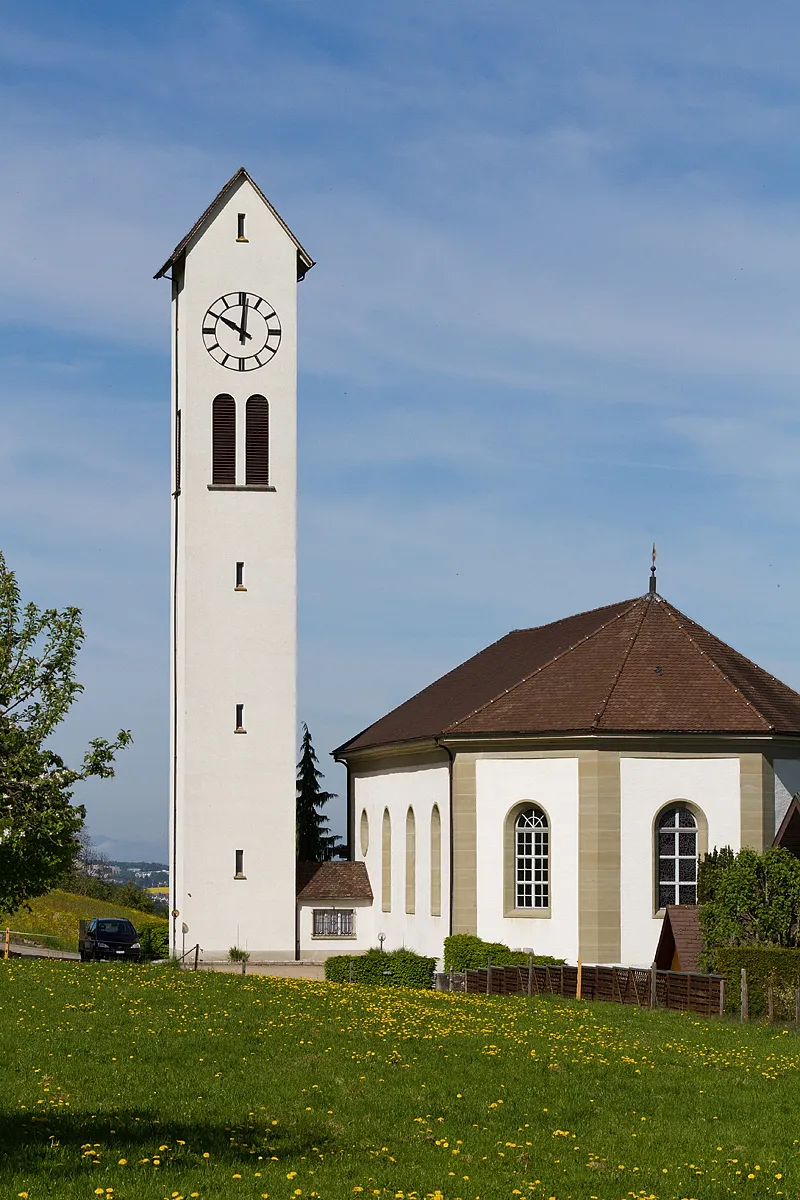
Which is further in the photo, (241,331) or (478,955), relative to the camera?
(241,331)

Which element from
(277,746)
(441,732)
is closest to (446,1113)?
(441,732)

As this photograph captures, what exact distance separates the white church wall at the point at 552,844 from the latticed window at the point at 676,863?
2235 mm

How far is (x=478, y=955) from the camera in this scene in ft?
131

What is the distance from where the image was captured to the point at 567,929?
39656 millimetres

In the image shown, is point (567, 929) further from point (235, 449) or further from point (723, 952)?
point (235, 449)

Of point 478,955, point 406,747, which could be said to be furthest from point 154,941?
point 478,955

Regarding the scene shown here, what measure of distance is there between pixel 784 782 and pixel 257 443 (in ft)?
63.8

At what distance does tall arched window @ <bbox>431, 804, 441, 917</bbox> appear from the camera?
44.8 metres

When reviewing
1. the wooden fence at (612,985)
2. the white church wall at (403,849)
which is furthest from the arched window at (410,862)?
the wooden fence at (612,985)

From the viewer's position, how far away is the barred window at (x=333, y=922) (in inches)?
1954

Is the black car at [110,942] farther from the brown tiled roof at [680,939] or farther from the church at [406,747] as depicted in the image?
the brown tiled roof at [680,939]

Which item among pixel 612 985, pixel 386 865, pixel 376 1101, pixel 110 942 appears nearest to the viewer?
pixel 376 1101

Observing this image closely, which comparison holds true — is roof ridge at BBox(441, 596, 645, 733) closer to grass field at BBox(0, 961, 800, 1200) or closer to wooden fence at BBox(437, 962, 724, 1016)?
wooden fence at BBox(437, 962, 724, 1016)

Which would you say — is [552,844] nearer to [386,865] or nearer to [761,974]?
[761,974]
